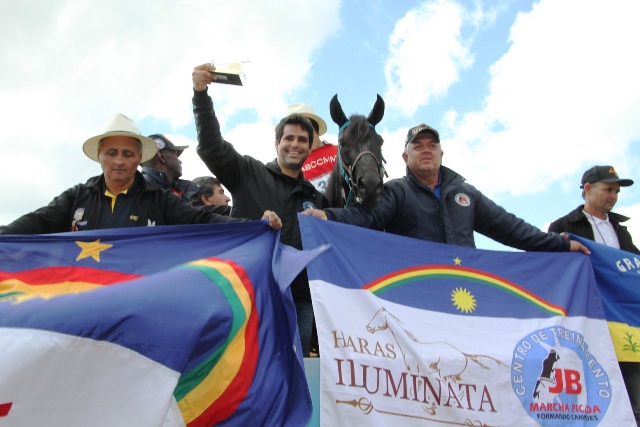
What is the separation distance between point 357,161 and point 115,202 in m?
1.83

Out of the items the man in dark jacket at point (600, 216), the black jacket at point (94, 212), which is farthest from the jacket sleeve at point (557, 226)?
the black jacket at point (94, 212)

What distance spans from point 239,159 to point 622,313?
3386mm

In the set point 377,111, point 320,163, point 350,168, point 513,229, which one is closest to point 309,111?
point 320,163

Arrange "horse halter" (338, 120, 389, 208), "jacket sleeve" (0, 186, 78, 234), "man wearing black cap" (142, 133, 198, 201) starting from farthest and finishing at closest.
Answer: "man wearing black cap" (142, 133, 198, 201) < "horse halter" (338, 120, 389, 208) < "jacket sleeve" (0, 186, 78, 234)

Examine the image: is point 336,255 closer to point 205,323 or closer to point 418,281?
point 418,281

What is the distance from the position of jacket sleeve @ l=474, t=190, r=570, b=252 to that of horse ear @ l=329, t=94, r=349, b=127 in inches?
52.3

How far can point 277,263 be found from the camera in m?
3.83

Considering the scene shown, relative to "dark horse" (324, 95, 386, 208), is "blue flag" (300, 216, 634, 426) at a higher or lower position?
lower

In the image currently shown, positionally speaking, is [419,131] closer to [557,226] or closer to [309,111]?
[557,226]

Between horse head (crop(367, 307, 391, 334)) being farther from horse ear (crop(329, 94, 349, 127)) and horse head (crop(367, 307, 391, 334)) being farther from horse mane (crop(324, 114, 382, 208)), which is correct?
horse ear (crop(329, 94, 349, 127))

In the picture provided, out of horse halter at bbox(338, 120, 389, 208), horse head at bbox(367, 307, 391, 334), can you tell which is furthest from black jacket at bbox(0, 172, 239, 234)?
horse head at bbox(367, 307, 391, 334)

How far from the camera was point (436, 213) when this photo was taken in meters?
4.84

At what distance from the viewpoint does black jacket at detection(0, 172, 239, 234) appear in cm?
421

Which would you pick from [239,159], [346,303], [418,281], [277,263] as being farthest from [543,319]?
[239,159]
